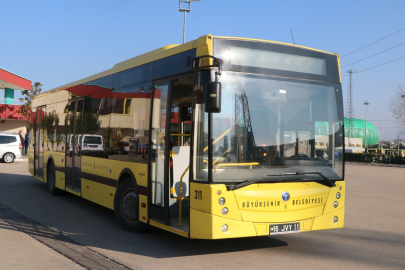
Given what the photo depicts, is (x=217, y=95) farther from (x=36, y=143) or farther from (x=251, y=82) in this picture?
(x=36, y=143)

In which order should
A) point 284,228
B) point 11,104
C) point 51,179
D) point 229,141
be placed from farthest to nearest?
point 11,104
point 51,179
point 284,228
point 229,141


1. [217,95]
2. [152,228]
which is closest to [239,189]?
[217,95]

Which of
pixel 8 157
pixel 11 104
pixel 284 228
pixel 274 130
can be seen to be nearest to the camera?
pixel 284 228

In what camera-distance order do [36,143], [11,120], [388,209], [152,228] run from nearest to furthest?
[152,228] → [388,209] → [36,143] → [11,120]

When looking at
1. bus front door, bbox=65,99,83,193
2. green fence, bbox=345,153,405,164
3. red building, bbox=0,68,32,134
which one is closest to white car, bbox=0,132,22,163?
red building, bbox=0,68,32,134

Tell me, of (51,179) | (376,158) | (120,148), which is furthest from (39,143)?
(376,158)

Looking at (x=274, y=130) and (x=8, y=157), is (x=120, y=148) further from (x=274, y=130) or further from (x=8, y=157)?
(x=8, y=157)

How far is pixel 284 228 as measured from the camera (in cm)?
591

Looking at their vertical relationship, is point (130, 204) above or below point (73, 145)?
A: below

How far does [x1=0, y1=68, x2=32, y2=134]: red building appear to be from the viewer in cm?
3794

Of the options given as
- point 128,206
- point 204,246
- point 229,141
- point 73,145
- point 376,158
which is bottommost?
point 204,246

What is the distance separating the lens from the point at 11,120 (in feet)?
Answer: 131

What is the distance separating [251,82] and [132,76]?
9.24 ft

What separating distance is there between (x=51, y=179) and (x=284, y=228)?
334 inches
